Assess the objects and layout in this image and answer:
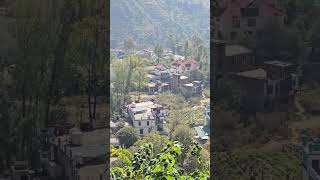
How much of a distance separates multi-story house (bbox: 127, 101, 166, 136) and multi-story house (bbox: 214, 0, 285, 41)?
402mm

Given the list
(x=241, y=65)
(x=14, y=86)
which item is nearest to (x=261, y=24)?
(x=241, y=65)

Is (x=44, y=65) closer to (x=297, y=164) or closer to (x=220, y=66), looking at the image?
(x=220, y=66)

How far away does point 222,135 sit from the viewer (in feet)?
6.35

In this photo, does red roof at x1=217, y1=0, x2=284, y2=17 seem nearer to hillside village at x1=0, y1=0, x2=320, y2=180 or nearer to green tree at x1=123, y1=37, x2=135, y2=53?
Answer: hillside village at x1=0, y1=0, x2=320, y2=180

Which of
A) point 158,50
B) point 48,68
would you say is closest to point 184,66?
point 158,50

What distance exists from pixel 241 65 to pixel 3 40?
0.94 m

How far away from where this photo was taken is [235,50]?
1928 mm

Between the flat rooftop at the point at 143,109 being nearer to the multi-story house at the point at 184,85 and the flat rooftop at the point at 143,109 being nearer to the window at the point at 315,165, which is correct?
the multi-story house at the point at 184,85

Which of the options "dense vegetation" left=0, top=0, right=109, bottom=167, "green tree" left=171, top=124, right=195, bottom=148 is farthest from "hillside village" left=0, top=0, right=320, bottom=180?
A: "green tree" left=171, top=124, right=195, bottom=148

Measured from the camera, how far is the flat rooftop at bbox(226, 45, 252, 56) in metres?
1.92

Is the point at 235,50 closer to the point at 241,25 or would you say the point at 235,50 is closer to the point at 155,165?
the point at 241,25

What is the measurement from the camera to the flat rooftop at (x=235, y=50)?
6.30 feet

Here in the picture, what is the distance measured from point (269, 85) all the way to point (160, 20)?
0.52 m

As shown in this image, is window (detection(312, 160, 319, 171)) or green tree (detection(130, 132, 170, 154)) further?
green tree (detection(130, 132, 170, 154))
